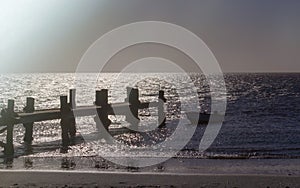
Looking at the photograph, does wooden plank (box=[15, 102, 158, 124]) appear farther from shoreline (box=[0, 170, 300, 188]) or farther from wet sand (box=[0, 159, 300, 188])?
shoreline (box=[0, 170, 300, 188])

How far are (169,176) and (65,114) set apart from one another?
11.1 m

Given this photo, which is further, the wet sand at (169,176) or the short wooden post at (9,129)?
the short wooden post at (9,129)

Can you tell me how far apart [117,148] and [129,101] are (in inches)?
354

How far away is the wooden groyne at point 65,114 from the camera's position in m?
20.8

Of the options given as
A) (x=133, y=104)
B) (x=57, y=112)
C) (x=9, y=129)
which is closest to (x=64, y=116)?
(x=57, y=112)

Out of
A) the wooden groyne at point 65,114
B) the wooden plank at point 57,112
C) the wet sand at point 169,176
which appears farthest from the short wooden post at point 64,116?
the wet sand at point 169,176

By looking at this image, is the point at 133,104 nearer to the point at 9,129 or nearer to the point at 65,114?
the point at 65,114

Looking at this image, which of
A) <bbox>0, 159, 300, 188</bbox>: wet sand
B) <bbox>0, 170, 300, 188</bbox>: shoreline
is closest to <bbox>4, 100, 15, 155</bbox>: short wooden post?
<bbox>0, 159, 300, 188</bbox>: wet sand

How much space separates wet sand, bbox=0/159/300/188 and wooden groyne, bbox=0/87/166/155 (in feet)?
18.4

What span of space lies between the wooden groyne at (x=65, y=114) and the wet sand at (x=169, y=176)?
18.4 feet

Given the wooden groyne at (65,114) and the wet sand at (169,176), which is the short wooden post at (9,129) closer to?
the wooden groyne at (65,114)

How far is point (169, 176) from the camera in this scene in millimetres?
14547

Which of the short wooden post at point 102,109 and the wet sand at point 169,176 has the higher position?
the short wooden post at point 102,109

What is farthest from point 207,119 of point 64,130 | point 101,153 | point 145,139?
point 101,153
